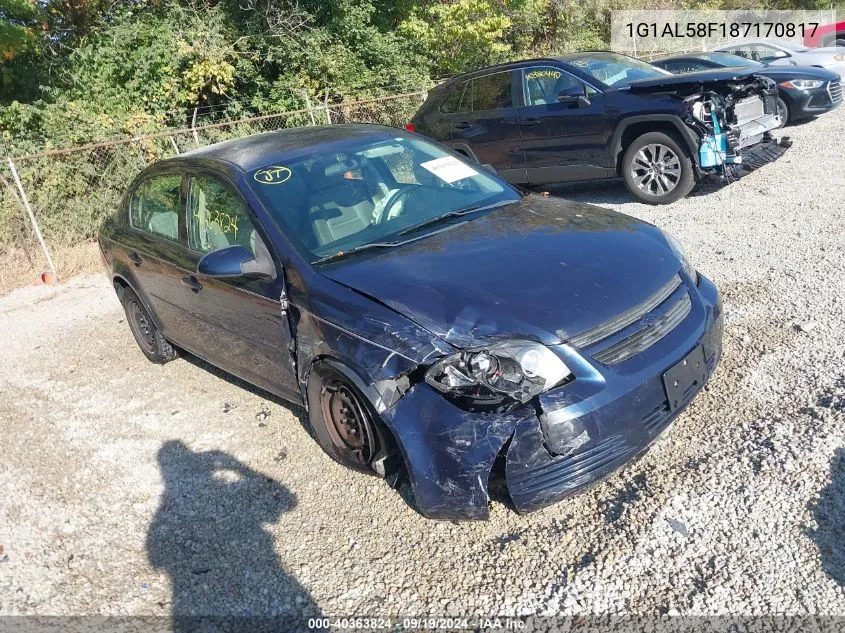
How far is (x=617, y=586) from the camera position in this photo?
2.71 m

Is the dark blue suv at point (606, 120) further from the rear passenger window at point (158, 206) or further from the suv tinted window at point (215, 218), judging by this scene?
the suv tinted window at point (215, 218)

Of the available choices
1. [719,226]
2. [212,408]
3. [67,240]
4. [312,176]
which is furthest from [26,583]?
[67,240]

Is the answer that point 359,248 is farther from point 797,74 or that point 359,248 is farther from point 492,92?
point 797,74

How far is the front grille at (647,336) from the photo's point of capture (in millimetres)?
2910

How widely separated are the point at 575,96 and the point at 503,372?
5.94m

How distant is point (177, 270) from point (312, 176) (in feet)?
3.79

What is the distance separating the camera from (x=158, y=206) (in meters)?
4.97

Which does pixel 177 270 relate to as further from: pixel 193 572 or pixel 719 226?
pixel 719 226

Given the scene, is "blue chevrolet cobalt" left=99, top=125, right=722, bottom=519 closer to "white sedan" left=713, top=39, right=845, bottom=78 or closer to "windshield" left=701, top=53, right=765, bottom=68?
"windshield" left=701, top=53, right=765, bottom=68

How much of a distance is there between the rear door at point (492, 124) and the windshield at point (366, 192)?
411 centimetres

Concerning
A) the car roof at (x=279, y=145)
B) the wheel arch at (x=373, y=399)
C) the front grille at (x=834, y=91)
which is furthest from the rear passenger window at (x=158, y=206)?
the front grille at (x=834, y=91)

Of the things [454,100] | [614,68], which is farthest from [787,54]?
[454,100]

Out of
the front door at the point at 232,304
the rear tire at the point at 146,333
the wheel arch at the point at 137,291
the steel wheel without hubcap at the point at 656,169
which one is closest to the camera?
the front door at the point at 232,304

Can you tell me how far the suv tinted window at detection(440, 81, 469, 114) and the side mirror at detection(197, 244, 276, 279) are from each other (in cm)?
602
